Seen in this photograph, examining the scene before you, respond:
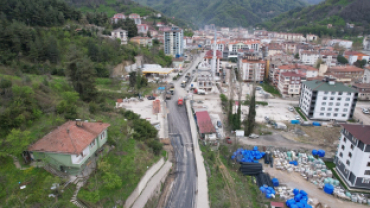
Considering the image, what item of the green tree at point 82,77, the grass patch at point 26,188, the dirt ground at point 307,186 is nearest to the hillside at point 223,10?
the green tree at point 82,77

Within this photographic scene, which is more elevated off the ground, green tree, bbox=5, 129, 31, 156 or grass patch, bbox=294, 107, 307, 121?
green tree, bbox=5, 129, 31, 156

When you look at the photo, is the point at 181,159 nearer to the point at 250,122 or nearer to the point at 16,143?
the point at 250,122

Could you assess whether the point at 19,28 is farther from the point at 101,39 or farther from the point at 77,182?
the point at 77,182

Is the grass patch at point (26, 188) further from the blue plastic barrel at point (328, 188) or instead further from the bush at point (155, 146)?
the blue plastic barrel at point (328, 188)

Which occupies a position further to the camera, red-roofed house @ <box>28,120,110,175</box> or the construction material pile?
the construction material pile

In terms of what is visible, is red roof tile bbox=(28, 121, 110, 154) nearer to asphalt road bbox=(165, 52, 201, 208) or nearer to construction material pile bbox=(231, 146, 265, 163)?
asphalt road bbox=(165, 52, 201, 208)

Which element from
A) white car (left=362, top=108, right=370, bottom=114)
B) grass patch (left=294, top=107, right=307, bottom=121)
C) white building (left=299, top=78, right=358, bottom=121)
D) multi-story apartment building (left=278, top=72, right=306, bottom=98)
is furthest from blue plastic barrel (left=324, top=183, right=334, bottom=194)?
multi-story apartment building (left=278, top=72, right=306, bottom=98)

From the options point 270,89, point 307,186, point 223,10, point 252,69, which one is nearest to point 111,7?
point 252,69
